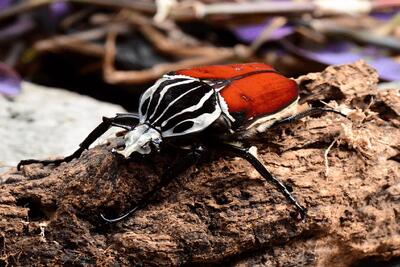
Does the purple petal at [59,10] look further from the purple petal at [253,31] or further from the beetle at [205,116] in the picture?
the beetle at [205,116]

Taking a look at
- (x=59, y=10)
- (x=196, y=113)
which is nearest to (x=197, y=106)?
(x=196, y=113)

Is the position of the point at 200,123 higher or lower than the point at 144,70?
higher

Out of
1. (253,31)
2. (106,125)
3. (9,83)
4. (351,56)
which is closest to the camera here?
(106,125)

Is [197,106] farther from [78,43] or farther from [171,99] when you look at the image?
[78,43]

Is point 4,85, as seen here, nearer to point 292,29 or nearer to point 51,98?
point 51,98

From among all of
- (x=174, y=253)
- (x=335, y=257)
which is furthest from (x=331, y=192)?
(x=174, y=253)

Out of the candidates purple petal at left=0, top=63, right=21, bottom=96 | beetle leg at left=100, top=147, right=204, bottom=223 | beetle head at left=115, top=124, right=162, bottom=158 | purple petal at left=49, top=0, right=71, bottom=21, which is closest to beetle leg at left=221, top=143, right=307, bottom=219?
beetle leg at left=100, top=147, right=204, bottom=223
